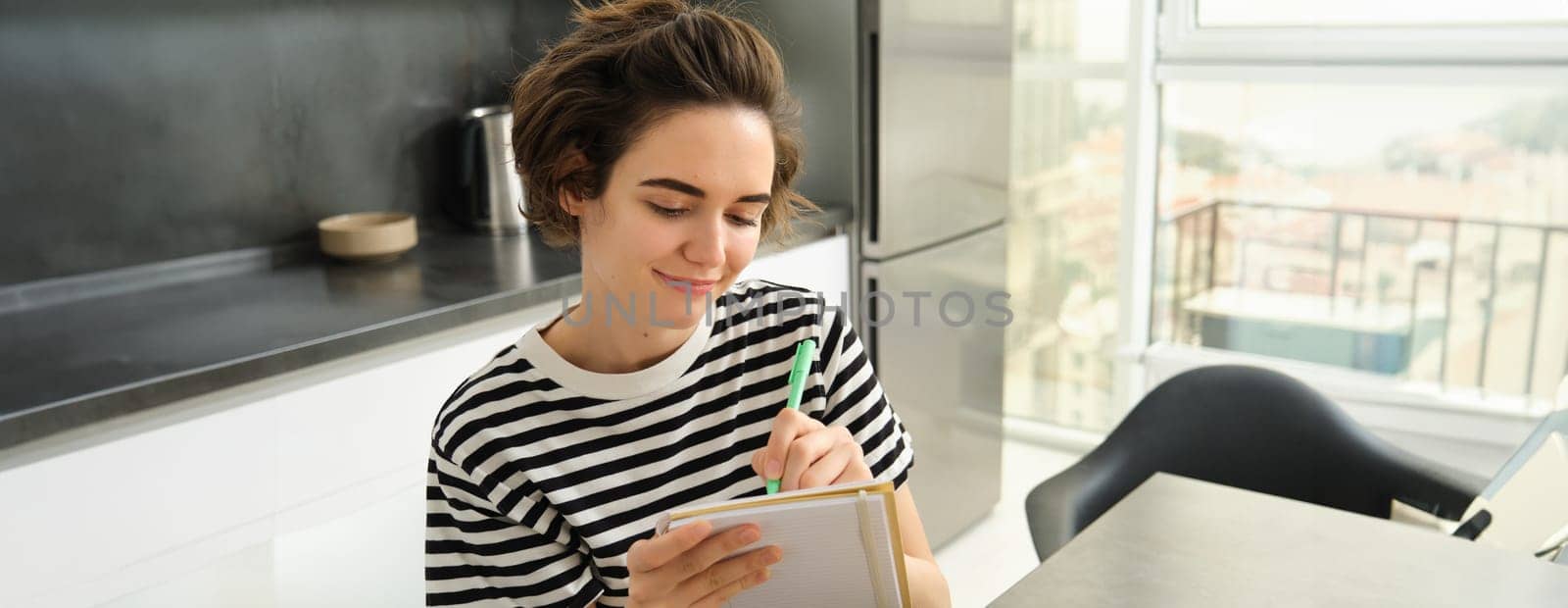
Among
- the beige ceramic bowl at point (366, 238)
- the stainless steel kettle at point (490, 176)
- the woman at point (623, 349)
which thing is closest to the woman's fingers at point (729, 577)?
the woman at point (623, 349)

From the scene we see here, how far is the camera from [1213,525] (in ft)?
4.47

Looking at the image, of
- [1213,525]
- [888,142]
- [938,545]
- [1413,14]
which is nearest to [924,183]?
[888,142]

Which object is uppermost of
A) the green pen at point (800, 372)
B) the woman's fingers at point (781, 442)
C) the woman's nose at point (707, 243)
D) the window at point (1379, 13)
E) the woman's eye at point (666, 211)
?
the window at point (1379, 13)

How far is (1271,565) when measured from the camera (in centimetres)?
125

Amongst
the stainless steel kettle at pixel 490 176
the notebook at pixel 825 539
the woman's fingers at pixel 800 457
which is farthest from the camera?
the stainless steel kettle at pixel 490 176

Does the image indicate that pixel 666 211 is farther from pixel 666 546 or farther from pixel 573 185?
pixel 666 546

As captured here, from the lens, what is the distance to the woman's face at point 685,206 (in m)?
1.06

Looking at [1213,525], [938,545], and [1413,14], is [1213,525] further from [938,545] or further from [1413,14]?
[1413,14]

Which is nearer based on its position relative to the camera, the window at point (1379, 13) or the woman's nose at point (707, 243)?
the woman's nose at point (707, 243)

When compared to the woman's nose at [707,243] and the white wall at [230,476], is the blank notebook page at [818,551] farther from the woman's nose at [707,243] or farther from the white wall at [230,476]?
the white wall at [230,476]

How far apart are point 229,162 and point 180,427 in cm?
78

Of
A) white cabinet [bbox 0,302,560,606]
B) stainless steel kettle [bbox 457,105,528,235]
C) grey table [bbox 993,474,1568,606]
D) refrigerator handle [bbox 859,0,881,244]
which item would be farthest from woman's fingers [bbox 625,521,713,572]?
refrigerator handle [bbox 859,0,881,244]

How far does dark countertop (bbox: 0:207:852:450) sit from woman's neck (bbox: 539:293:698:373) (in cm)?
40

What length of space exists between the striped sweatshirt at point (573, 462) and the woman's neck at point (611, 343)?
2cm
